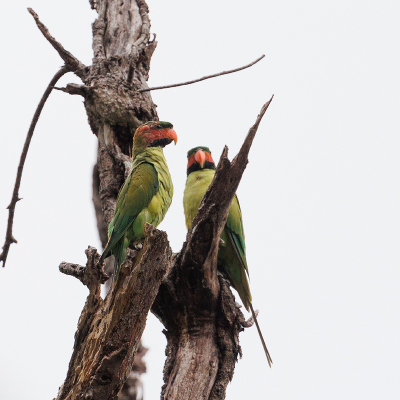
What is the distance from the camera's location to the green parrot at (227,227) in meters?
4.18

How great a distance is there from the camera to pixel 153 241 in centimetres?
258

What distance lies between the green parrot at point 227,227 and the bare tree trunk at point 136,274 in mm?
487

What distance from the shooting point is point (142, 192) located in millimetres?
4273

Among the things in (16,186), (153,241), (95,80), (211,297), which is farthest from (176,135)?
(153,241)

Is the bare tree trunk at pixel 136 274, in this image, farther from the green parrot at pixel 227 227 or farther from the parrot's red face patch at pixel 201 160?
the parrot's red face patch at pixel 201 160

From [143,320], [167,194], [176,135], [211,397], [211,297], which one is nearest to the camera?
[143,320]

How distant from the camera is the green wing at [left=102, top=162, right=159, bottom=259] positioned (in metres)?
4.10

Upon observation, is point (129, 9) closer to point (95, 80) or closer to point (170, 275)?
point (95, 80)

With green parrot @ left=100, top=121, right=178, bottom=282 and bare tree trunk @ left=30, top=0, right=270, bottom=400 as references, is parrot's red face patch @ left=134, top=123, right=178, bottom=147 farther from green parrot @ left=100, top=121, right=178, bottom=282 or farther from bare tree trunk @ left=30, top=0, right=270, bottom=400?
bare tree trunk @ left=30, top=0, right=270, bottom=400

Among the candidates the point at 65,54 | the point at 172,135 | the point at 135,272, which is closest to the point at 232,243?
the point at 172,135

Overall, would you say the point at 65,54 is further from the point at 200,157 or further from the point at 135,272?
the point at 135,272

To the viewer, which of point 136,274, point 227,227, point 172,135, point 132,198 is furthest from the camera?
point 172,135

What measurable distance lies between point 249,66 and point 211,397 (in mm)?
2909

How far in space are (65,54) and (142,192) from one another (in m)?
1.91
